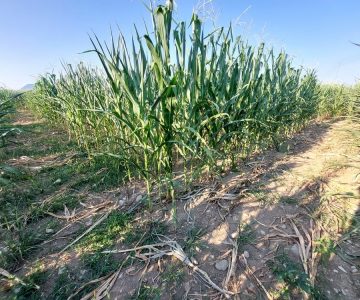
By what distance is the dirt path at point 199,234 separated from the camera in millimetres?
1395

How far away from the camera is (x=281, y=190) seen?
228cm

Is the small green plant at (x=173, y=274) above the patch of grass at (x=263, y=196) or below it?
below

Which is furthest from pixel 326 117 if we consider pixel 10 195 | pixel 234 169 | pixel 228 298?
pixel 10 195

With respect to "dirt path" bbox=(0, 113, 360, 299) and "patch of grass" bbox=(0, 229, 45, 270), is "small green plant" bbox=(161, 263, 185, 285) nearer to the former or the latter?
"dirt path" bbox=(0, 113, 360, 299)

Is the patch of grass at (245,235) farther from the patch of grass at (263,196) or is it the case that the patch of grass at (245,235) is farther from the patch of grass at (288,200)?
the patch of grass at (288,200)

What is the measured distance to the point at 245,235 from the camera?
1.74 metres

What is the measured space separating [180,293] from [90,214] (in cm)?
113

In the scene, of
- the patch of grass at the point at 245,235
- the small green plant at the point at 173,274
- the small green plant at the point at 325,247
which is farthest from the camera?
the patch of grass at the point at 245,235

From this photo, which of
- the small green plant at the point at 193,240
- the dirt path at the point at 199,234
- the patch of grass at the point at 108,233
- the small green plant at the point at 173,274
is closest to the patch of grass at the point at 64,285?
the dirt path at the point at 199,234

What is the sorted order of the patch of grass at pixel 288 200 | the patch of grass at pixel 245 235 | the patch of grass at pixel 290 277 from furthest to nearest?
1. the patch of grass at pixel 288 200
2. the patch of grass at pixel 245 235
3. the patch of grass at pixel 290 277

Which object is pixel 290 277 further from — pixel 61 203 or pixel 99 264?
pixel 61 203

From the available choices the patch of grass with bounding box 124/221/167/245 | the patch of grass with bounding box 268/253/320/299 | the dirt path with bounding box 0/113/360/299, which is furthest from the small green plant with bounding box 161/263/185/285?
the patch of grass with bounding box 268/253/320/299

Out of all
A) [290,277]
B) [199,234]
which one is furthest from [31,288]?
[290,277]

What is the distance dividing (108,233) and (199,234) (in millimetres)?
688
